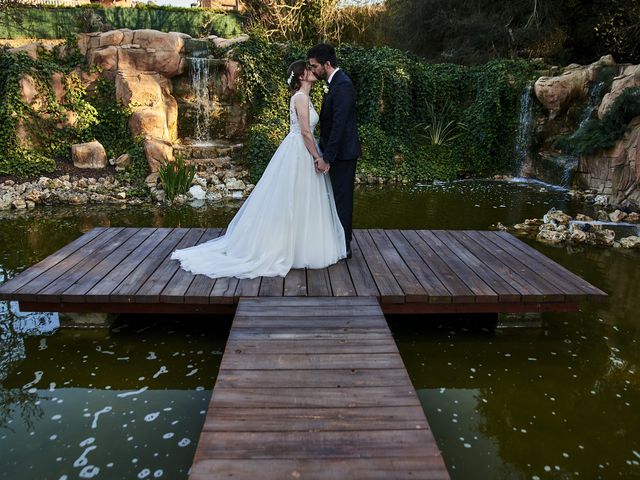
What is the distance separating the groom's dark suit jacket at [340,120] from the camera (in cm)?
409

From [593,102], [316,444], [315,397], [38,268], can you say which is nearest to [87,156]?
[38,268]

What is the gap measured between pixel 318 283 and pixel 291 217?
23.5 inches

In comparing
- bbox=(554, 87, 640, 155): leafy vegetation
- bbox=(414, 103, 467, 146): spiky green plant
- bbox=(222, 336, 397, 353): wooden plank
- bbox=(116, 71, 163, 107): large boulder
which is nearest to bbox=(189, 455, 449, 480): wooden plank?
bbox=(222, 336, 397, 353): wooden plank

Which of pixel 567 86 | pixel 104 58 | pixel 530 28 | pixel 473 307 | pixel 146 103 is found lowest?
pixel 473 307

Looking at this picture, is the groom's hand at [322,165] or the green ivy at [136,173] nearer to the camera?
the groom's hand at [322,165]

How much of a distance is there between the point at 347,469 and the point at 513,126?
38.0 ft

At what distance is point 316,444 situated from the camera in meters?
2.20

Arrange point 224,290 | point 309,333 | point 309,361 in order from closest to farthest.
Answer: point 309,361, point 309,333, point 224,290

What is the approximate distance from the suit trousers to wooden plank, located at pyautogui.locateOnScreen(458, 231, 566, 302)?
141 centimetres

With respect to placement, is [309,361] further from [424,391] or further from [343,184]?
[343,184]

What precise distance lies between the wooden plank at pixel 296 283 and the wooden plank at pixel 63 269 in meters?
1.73

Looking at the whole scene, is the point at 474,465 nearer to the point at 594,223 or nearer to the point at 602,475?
the point at 602,475

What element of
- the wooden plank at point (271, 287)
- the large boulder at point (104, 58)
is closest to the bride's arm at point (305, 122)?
the wooden plank at point (271, 287)

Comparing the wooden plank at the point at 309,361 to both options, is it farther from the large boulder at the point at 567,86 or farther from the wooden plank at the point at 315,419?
the large boulder at the point at 567,86
